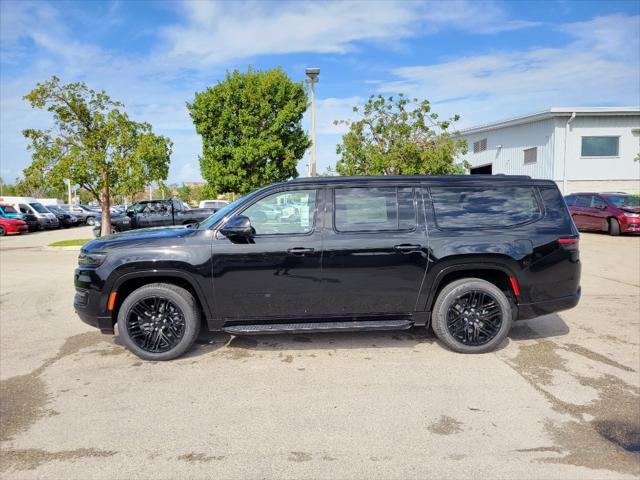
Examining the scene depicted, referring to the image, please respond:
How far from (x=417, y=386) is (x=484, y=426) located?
Result: 2.49ft

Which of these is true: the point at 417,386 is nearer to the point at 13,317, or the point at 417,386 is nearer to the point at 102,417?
the point at 102,417

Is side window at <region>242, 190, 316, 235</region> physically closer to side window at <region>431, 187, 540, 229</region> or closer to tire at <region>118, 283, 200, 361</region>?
tire at <region>118, 283, 200, 361</region>

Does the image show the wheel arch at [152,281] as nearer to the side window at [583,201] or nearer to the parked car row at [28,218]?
the side window at [583,201]

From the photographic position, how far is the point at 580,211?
17500 mm

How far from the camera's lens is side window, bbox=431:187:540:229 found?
4.68 metres

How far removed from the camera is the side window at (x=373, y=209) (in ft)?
15.1

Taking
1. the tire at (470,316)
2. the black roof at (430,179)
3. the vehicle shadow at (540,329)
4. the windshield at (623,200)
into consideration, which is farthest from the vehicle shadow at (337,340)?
the windshield at (623,200)

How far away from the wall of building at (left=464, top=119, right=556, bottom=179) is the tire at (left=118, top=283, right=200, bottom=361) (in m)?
24.1

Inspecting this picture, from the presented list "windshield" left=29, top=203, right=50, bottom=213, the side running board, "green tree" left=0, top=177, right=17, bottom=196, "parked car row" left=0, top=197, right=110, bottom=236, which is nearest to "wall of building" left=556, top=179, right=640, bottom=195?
the side running board

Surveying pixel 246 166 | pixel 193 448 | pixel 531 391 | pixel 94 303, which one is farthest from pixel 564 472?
pixel 246 166

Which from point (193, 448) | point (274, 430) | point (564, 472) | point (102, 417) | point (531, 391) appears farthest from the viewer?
point (531, 391)

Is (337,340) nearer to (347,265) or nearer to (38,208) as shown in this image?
(347,265)

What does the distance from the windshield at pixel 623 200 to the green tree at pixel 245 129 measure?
1344 cm

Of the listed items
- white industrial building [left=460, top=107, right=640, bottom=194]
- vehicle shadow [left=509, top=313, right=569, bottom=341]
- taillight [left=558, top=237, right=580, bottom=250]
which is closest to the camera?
taillight [left=558, top=237, right=580, bottom=250]
